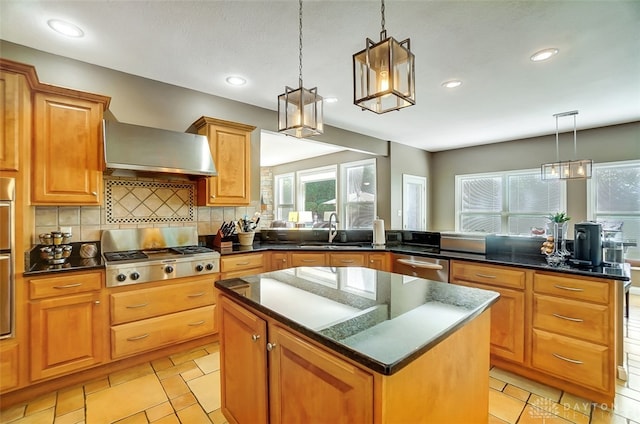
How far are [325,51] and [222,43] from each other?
2.74ft

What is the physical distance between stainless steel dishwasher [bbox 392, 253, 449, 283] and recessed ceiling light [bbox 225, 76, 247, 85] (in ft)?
8.12

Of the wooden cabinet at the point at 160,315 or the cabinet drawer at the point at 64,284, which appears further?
the wooden cabinet at the point at 160,315

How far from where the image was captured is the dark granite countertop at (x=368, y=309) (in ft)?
3.01

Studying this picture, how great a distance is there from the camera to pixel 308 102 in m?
1.74

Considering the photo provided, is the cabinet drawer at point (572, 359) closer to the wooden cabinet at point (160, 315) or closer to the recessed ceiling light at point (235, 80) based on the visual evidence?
the wooden cabinet at point (160, 315)

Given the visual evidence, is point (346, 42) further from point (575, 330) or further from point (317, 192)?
point (317, 192)

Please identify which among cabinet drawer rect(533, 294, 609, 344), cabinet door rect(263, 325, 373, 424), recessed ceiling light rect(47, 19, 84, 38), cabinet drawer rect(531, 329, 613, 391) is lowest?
cabinet drawer rect(531, 329, 613, 391)

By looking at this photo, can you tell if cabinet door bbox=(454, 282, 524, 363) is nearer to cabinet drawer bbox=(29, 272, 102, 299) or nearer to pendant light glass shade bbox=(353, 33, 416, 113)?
pendant light glass shade bbox=(353, 33, 416, 113)

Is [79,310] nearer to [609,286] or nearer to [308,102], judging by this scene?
[308,102]

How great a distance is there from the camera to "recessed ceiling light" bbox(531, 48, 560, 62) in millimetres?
2439

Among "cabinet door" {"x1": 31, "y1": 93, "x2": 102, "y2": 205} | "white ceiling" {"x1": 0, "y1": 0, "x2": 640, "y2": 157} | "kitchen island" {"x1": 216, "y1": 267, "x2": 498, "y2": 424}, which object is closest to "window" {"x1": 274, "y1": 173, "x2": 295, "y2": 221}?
"white ceiling" {"x1": 0, "y1": 0, "x2": 640, "y2": 157}

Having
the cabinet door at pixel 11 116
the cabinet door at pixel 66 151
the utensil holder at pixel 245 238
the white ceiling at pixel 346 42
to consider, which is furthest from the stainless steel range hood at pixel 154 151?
the utensil holder at pixel 245 238

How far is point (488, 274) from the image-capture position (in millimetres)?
2527

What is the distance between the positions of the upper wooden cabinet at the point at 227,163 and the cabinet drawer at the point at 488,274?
2.34 metres
